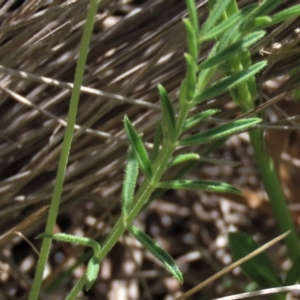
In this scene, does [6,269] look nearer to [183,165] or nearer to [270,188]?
[183,165]

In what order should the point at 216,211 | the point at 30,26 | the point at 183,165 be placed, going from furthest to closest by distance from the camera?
the point at 216,211
the point at 183,165
the point at 30,26

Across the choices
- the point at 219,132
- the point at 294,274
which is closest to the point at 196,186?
the point at 219,132

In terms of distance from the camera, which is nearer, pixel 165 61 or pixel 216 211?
pixel 165 61

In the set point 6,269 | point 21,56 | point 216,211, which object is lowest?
point 216,211

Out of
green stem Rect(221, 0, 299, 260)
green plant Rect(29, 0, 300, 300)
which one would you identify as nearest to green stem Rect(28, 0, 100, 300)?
green plant Rect(29, 0, 300, 300)

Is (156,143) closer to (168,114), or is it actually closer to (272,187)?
(168,114)

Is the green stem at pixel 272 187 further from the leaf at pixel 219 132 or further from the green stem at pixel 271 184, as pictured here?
the leaf at pixel 219 132

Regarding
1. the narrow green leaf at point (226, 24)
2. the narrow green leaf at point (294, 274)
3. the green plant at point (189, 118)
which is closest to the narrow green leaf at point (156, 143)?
the green plant at point (189, 118)

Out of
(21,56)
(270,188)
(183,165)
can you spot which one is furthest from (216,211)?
(21,56)
